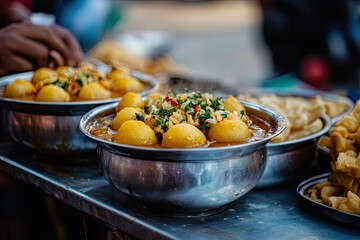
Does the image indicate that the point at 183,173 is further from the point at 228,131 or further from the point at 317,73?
the point at 317,73

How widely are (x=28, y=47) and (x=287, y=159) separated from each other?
1226 millimetres

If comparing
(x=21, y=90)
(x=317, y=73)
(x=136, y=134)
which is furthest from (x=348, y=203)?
(x=317, y=73)

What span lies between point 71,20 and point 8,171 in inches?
98.7

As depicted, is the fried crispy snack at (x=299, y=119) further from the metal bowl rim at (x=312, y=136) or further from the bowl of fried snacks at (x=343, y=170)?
the bowl of fried snacks at (x=343, y=170)

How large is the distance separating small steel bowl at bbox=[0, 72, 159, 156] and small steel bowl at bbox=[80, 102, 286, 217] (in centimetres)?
39

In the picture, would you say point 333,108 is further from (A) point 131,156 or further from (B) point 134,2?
(B) point 134,2

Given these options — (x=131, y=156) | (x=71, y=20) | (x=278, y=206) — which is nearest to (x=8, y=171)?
(x=131, y=156)

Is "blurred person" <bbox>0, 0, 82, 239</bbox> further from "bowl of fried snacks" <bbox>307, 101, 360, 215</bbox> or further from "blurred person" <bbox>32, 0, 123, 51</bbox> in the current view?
"blurred person" <bbox>32, 0, 123, 51</bbox>

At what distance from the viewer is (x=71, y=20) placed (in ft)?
14.9

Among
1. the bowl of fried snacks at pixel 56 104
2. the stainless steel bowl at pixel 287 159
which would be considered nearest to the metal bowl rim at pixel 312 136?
the stainless steel bowl at pixel 287 159

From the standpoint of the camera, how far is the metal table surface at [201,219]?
1.62 m

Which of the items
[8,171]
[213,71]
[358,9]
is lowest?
[213,71]

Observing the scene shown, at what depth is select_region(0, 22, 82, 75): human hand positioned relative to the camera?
2459 millimetres

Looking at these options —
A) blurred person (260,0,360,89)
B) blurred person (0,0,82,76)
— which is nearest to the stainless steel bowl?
blurred person (0,0,82,76)
